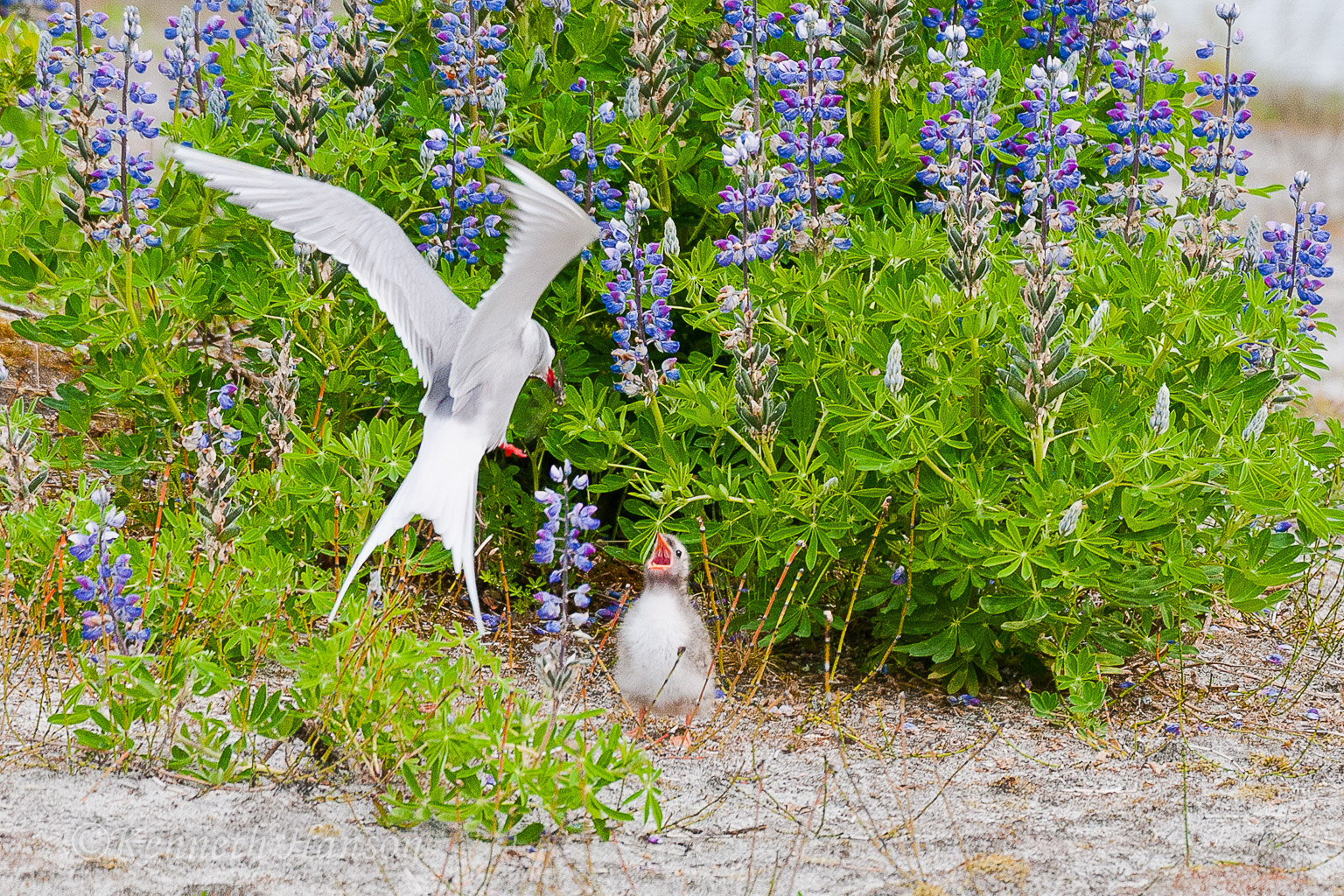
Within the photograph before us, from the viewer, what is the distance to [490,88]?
351 centimetres

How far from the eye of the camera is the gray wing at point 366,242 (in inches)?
113

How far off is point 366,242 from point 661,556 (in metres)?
1.01

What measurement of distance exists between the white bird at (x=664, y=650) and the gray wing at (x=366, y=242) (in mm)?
743

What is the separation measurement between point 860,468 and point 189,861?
1.59 m

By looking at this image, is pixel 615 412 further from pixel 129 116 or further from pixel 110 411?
pixel 110 411

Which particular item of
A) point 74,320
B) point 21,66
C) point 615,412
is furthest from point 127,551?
point 21,66

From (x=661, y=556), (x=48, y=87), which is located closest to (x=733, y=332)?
(x=661, y=556)

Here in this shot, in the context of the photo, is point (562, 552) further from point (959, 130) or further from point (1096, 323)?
point (959, 130)

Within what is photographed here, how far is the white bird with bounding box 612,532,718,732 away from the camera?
3.03 m

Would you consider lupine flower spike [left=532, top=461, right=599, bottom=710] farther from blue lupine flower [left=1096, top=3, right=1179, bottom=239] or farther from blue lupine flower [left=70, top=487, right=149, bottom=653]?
blue lupine flower [left=1096, top=3, right=1179, bottom=239]

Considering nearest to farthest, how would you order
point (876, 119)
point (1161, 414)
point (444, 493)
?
1. point (1161, 414)
2. point (444, 493)
3. point (876, 119)

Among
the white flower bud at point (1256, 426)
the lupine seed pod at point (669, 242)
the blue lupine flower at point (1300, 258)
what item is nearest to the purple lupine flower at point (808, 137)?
the lupine seed pod at point (669, 242)

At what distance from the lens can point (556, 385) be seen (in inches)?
137

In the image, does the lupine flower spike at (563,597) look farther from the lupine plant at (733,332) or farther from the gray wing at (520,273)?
the gray wing at (520,273)
